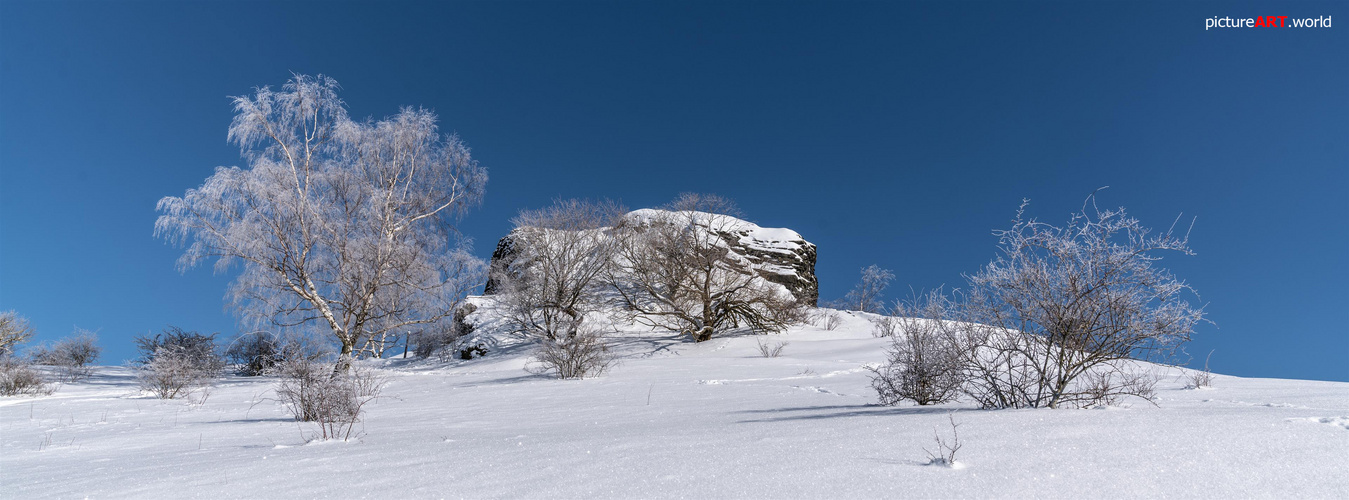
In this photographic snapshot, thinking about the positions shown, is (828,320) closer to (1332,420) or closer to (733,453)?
(1332,420)

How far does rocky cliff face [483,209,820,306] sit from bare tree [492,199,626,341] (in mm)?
1880

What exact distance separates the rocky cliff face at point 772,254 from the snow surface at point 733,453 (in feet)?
57.8

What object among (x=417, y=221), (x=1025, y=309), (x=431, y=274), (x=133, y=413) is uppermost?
(x=417, y=221)

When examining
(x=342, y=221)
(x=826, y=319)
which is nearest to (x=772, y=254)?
(x=826, y=319)

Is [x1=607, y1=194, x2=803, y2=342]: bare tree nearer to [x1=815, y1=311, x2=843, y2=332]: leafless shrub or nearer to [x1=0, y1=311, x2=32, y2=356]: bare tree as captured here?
[x1=815, y1=311, x2=843, y2=332]: leafless shrub

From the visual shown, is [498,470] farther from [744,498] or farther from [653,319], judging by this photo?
[653,319]

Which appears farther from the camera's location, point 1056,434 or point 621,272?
point 621,272

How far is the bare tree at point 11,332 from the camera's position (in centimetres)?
1644

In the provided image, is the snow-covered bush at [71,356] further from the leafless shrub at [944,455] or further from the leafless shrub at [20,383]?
the leafless shrub at [944,455]

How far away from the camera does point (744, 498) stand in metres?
2.12

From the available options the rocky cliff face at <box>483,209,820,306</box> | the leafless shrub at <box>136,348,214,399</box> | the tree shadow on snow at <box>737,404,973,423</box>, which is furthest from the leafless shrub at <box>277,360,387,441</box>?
the rocky cliff face at <box>483,209,820,306</box>

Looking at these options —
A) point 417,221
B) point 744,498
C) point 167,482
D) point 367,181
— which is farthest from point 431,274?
point 744,498

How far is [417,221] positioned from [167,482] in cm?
1532

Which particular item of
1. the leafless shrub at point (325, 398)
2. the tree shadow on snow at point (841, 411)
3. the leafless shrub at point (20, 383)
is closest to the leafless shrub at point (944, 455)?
the tree shadow on snow at point (841, 411)
